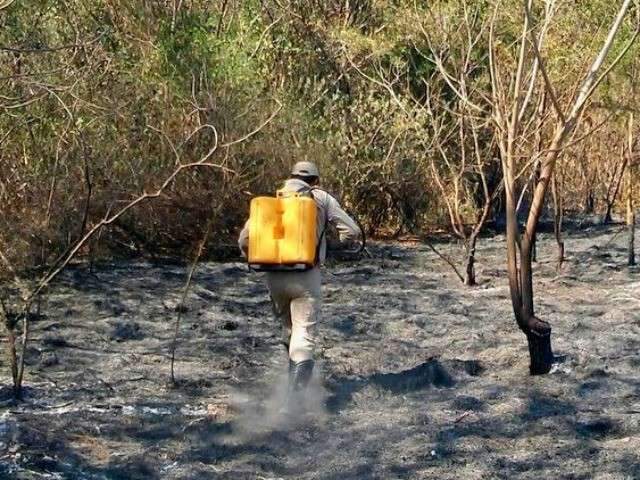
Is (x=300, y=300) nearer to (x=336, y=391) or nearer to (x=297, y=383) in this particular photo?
(x=297, y=383)

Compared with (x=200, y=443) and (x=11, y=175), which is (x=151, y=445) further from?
(x=11, y=175)

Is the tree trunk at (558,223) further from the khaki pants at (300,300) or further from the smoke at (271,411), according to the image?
the khaki pants at (300,300)

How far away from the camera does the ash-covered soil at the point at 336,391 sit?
599 centimetres

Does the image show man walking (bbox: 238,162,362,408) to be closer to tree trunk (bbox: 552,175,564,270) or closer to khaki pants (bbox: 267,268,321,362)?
khaki pants (bbox: 267,268,321,362)

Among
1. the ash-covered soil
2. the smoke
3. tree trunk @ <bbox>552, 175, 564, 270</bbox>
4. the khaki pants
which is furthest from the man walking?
tree trunk @ <bbox>552, 175, 564, 270</bbox>

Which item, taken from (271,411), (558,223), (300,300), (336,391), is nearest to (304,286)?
(300,300)

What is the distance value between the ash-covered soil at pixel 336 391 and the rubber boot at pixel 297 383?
0.12 meters

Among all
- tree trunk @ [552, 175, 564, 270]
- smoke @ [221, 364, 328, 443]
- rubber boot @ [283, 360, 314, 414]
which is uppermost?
tree trunk @ [552, 175, 564, 270]

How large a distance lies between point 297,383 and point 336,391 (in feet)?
2.44

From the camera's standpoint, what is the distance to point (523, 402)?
7141 mm

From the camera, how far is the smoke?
6.64 m

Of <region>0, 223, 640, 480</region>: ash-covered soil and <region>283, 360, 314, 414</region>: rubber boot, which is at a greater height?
<region>283, 360, 314, 414</region>: rubber boot

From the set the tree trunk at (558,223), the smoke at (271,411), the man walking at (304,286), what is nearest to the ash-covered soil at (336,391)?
the smoke at (271,411)

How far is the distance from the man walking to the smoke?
0.12 metres
